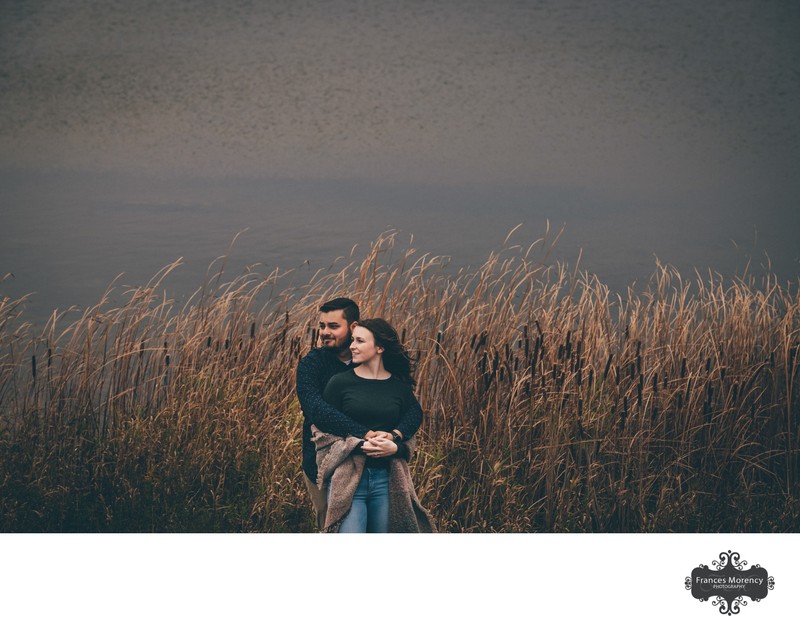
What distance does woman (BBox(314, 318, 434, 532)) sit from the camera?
2.69 m

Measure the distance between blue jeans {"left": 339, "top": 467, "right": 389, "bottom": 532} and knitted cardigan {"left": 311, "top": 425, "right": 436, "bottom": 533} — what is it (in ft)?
0.06

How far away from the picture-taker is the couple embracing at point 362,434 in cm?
270

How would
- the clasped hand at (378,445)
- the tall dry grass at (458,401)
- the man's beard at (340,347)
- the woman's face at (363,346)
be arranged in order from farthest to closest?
the tall dry grass at (458,401) < the man's beard at (340,347) < the woman's face at (363,346) < the clasped hand at (378,445)

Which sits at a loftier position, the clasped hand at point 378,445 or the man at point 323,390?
the man at point 323,390

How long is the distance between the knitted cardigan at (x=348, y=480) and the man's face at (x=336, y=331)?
0.33m

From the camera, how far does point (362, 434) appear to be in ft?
8.89

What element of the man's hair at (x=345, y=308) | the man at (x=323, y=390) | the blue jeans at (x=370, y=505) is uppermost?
the man's hair at (x=345, y=308)

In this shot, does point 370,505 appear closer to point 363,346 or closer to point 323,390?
point 323,390

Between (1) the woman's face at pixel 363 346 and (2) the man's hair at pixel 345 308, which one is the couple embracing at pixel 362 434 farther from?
(2) the man's hair at pixel 345 308

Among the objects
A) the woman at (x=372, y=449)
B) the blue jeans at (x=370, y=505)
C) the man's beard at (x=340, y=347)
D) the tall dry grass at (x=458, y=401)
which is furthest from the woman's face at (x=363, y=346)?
the tall dry grass at (x=458, y=401)

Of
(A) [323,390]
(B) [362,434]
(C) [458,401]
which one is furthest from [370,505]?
(C) [458,401]

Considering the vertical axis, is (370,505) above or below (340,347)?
below

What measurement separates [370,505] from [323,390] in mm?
429
